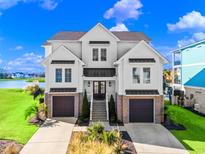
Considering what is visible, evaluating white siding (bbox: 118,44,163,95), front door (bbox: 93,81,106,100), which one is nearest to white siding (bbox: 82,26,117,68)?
front door (bbox: 93,81,106,100)

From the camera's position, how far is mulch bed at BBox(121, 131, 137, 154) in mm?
14048

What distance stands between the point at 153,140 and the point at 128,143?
227 centimetres

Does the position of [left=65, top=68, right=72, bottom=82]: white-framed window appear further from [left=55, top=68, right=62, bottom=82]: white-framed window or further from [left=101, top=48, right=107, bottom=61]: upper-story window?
[left=101, top=48, right=107, bottom=61]: upper-story window

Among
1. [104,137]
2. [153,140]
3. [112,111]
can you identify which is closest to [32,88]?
[112,111]

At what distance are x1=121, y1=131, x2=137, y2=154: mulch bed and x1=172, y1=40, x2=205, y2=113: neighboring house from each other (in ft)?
43.8

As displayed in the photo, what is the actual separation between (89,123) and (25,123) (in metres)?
6.13

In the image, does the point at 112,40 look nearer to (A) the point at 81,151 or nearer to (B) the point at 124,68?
(B) the point at 124,68

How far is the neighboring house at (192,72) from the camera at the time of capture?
26952mm

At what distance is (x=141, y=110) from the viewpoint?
2236 centimetres

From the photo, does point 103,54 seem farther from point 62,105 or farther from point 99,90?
point 62,105

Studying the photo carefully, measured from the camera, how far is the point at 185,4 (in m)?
43.0

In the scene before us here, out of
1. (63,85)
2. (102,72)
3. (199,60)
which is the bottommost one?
(63,85)

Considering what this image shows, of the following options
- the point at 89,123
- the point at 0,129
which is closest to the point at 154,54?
the point at 89,123

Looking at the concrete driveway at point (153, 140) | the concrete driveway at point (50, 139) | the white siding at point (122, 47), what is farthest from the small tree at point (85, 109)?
the white siding at point (122, 47)
